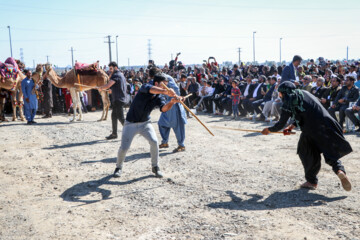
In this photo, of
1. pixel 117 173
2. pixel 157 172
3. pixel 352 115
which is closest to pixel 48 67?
pixel 117 173

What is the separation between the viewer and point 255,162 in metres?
7.55

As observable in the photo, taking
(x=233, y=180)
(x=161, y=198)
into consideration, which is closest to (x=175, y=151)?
(x=233, y=180)

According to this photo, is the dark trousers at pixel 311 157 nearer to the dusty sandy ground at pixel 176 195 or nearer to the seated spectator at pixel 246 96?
the dusty sandy ground at pixel 176 195

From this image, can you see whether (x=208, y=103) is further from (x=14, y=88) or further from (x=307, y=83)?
(x=14, y=88)

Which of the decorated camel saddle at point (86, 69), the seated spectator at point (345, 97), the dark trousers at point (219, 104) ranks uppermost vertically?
the decorated camel saddle at point (86, 69)

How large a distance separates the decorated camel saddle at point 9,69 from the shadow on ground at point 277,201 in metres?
12.0

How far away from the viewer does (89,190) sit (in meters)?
6.02

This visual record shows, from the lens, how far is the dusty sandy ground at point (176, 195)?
4438 millimetres

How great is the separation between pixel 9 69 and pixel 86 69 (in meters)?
3.01

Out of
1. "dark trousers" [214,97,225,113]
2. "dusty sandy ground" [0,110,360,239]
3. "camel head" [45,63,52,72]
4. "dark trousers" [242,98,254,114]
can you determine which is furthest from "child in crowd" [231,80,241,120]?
"camel head" [45,63,52,72]

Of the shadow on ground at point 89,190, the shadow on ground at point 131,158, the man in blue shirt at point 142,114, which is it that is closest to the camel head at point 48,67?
the shadow on ground at point 131,158

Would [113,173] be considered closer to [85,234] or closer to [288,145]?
[85,234]

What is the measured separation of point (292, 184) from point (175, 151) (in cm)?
319

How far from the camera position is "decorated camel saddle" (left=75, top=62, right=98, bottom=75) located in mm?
14633
